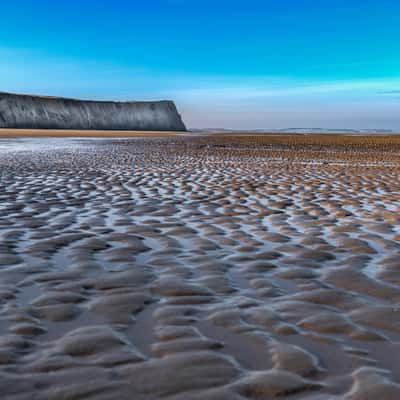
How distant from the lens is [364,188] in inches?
433

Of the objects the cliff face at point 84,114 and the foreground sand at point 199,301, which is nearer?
the foreground sand at point 199,301

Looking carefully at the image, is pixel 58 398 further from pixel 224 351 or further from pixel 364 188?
pixel 364 188

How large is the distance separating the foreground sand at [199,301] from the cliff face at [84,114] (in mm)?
108252

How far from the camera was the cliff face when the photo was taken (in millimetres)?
110375

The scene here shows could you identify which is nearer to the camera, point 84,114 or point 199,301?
point 199,301

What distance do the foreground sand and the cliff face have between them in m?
108

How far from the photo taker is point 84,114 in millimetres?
128750

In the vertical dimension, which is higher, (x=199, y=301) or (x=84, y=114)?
(x=84, y=114)

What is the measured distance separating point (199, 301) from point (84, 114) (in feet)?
426

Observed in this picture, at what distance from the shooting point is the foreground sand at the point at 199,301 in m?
2.61

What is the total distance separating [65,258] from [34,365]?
2.41m

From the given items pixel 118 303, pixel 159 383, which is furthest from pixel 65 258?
pixel 159 383

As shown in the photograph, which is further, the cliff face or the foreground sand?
the cliff face

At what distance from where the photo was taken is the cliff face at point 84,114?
11038cm
